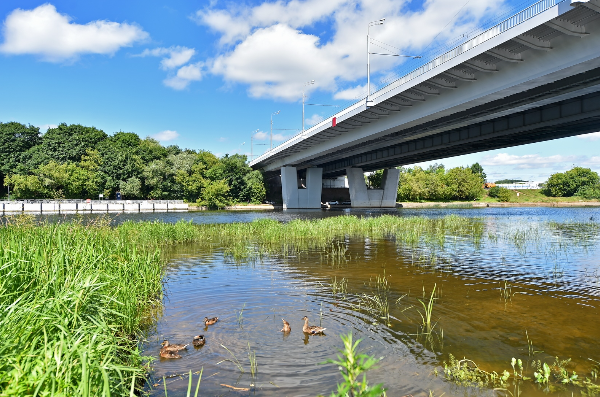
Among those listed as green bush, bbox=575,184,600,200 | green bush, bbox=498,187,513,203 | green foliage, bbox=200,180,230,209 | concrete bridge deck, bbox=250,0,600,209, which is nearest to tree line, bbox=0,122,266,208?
green foliage, bbox=200,180,230,209

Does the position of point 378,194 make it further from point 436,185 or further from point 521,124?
point 521,124

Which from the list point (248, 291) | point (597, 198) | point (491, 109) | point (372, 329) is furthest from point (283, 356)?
point (597, 198)

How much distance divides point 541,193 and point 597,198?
19852mm

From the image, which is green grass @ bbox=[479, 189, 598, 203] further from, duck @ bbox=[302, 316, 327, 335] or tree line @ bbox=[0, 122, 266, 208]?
duck @ bbox=[302, 316, 327, 335]

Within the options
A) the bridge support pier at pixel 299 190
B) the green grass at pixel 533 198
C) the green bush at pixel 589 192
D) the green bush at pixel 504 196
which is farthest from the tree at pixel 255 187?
the green bush at pixel 589 192

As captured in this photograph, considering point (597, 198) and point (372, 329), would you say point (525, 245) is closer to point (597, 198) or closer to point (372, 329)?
point (372, 329)

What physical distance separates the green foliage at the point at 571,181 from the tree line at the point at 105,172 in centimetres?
9570

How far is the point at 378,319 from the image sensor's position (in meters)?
7.88

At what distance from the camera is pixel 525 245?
19.2 metres

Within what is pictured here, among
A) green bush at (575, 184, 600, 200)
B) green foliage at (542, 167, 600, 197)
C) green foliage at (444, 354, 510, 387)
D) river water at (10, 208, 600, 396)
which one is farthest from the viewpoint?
green foliage at (542, 167, 600, 197)

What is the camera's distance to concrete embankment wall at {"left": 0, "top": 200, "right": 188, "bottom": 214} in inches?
2496

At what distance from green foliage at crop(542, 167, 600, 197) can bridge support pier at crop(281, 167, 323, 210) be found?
87510 mm

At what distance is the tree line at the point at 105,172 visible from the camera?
75500mm

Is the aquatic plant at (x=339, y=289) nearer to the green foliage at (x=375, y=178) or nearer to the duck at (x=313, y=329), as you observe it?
the duck at (x=313, y=329)
